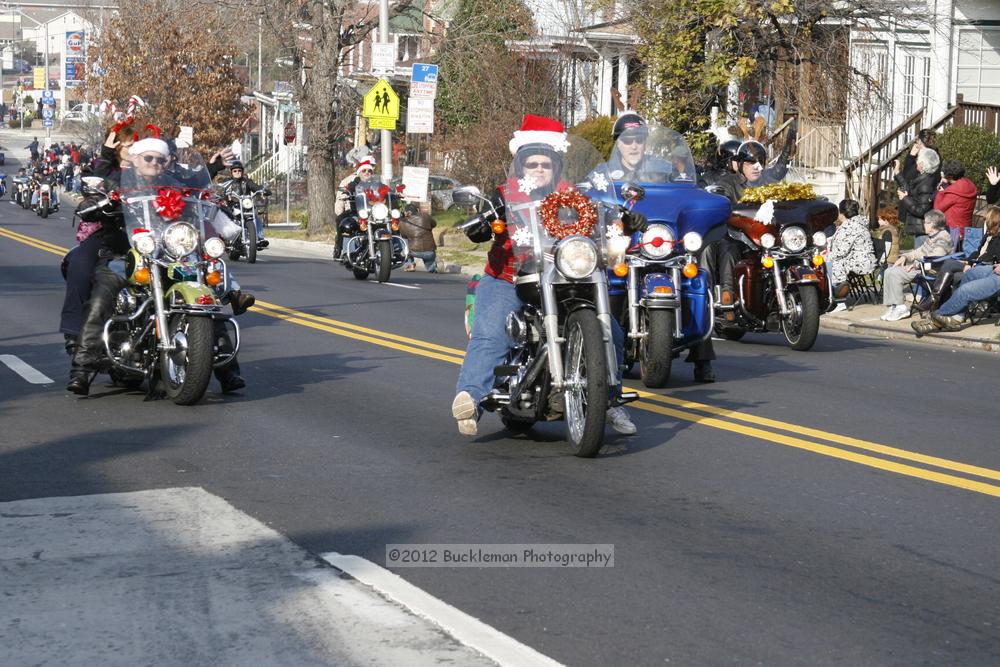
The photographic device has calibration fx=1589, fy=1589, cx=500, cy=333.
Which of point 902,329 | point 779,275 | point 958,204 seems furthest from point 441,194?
point 779,275

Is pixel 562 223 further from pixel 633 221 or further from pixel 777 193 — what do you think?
pixel 777 193

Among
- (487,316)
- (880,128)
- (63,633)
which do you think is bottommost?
(63,633)

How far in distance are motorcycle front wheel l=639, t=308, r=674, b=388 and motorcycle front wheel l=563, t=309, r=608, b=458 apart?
2875 mm

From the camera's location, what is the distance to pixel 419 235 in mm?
26453

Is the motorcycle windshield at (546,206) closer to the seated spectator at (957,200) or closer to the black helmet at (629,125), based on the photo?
the black helmet at (629,125)

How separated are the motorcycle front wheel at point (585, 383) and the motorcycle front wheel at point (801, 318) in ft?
19.8

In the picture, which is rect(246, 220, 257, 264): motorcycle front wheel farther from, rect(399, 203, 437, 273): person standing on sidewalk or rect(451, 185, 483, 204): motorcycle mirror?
rect(451, 185, 483, 204): motorcycle mirror

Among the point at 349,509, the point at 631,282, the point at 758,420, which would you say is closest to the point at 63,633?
the point at 349,509

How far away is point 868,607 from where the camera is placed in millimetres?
6000

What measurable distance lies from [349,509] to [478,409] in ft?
5.40

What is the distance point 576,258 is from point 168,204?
356 cm

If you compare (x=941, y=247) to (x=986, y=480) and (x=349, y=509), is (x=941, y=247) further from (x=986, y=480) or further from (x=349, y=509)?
(x=349, y=509)

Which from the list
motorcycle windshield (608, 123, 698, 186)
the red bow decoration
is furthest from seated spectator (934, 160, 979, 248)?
the red bow decoration

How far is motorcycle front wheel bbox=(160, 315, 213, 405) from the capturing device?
34.4 ft
